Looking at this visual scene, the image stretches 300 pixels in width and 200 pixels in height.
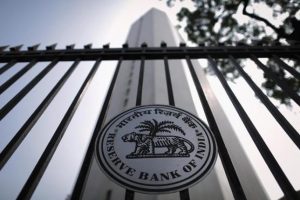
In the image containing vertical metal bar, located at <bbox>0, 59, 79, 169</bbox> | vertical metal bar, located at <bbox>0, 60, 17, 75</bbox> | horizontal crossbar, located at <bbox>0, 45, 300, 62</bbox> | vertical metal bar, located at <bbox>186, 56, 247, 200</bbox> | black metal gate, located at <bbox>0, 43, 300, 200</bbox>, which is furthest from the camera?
horizontal crossbar, located at <bbox>0, 45, 300, 62</bbox>

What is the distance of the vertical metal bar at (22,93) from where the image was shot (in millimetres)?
Answer: 2475

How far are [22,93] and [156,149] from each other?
165 cm

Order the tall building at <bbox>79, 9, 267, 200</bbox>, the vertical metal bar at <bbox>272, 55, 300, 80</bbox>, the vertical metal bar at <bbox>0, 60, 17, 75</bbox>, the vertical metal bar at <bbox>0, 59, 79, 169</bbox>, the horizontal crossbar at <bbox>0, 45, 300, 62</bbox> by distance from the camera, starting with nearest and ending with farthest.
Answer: the vertical metal bar at <bbox>0, 59, 79, 169</bbox> < the vertical metal bar at <bbox>272, 55, 300, 80</bbox> < the vertical metal bar at <bbox>0, 60, 17, 75</bbox> < the horizontal crossbar at <bbox>0, 45, 300, 62</bbox> < the tall building at <bbox>79, 9, 267, 200</bbox>

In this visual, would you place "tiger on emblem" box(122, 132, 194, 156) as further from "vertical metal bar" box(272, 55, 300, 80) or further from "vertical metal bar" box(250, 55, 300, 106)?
"vertical metal bar" box(272, 55, 300, 80)

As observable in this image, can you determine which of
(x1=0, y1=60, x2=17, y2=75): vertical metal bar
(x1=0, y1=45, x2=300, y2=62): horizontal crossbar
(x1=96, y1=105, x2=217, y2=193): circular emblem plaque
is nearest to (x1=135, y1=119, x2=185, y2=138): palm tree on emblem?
(x1=96, y1=105, x2=217, y2=193): circular emblem plaque

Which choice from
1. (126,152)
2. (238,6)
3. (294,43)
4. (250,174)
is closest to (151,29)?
(250,174)

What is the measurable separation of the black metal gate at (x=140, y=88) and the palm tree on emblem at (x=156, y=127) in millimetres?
316

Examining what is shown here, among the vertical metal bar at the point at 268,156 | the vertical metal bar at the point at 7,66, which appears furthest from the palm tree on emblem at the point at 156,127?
the vertical metal bar at the point at 7,66

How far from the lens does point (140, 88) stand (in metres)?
2.74

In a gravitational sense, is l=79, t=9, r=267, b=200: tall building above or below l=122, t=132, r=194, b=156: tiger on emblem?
above

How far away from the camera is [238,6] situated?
7.36 metres

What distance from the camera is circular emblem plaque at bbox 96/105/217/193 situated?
1.79 m

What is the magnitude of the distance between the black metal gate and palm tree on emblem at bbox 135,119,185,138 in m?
0.32

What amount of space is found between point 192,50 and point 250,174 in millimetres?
11380
